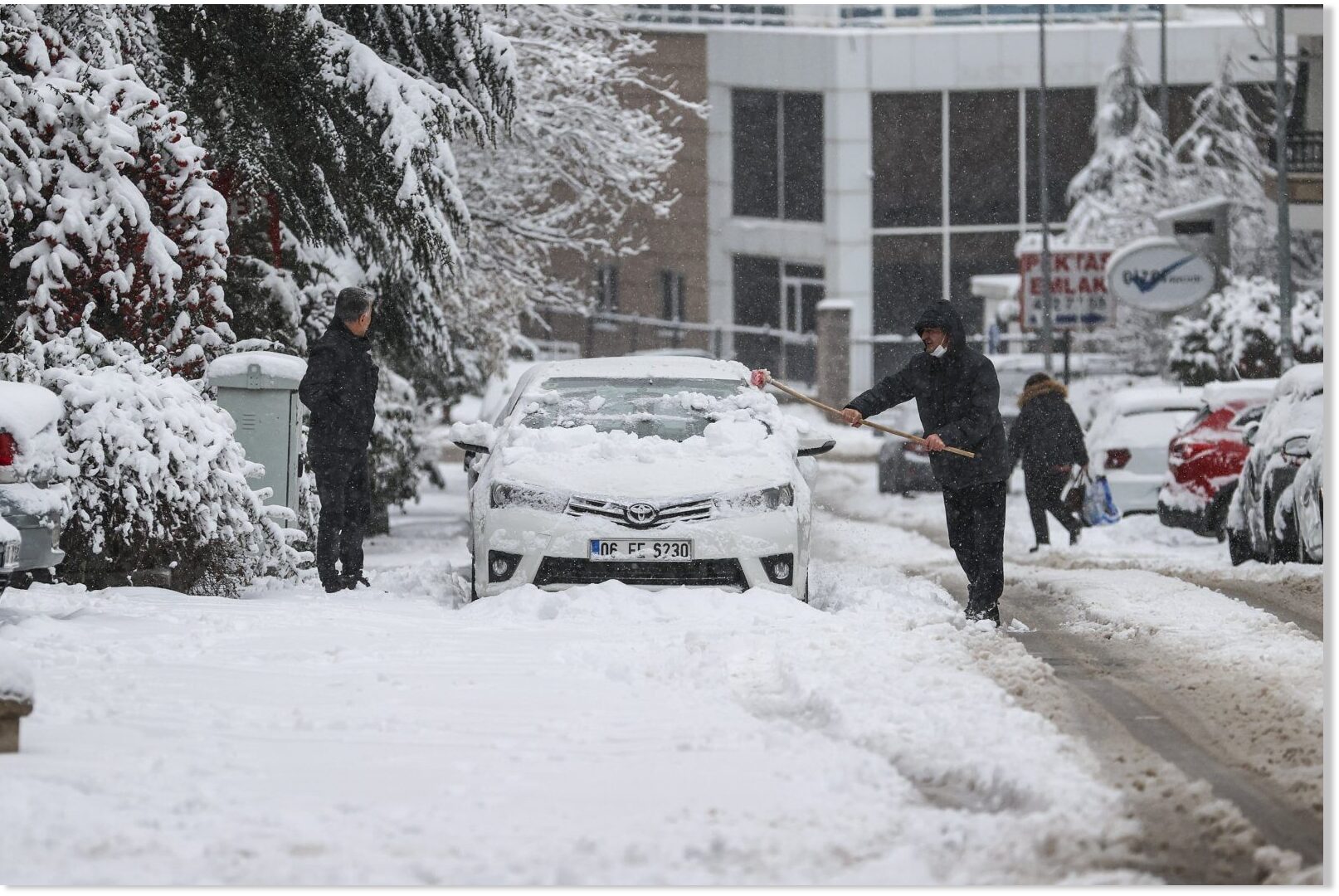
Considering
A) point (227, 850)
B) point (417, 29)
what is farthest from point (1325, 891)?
point (417, 29)

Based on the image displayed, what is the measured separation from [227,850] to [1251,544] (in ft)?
34.7

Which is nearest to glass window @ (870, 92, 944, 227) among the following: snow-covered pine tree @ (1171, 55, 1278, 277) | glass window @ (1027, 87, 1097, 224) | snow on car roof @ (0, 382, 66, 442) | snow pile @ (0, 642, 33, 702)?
glass window @ (1027, 87, 1097, 224)

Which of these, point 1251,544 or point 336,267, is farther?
point 336,267

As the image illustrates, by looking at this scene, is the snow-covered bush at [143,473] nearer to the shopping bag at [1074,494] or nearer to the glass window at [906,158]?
the shopping bag at [1074,494]

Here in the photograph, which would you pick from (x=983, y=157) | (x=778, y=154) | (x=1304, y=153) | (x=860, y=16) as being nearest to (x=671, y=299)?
(x=778, y=154)

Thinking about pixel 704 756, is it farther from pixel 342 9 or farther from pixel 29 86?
pixel 342 9

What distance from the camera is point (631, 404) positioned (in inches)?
435

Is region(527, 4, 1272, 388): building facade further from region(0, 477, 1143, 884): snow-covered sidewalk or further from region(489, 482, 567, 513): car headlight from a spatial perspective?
region(0, 477, 1143, 884): snow-covered sidewalk

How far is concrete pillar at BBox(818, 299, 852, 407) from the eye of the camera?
43.5 meters

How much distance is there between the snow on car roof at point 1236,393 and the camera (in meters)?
17.3

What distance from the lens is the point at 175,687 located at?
23.8 ft

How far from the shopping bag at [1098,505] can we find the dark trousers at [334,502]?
8441 mm

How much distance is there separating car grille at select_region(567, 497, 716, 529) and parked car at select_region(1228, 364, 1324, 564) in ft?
16.9

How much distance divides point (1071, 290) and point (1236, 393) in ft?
47.2
